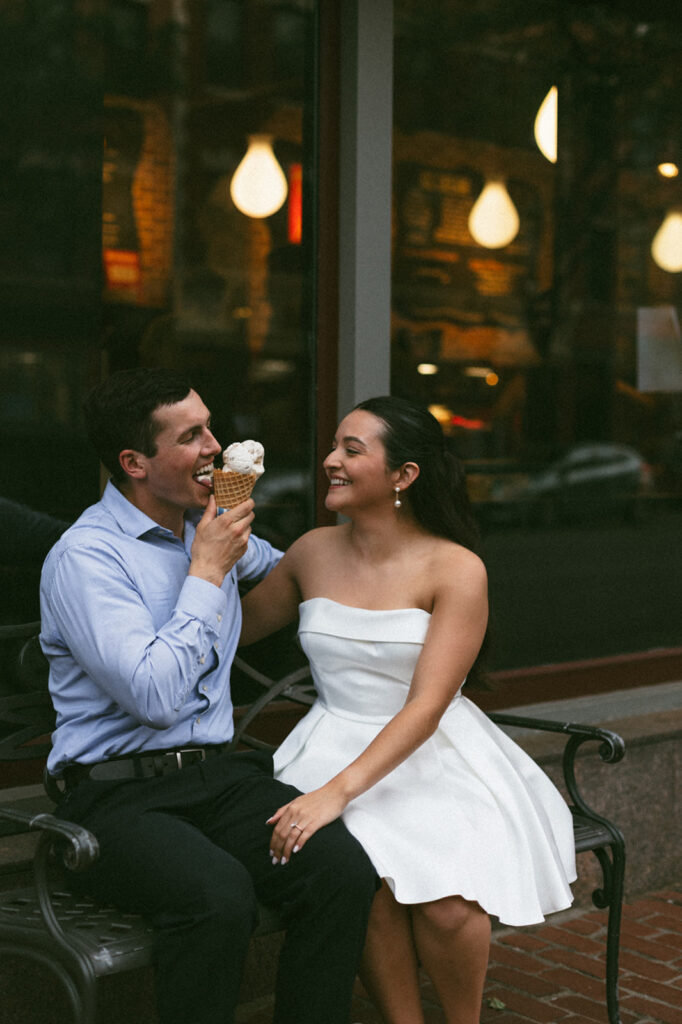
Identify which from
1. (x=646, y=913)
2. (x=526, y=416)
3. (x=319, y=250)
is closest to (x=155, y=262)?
(x=319, y=250)

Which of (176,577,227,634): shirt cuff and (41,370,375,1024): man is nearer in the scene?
(41,370,375,1024): man

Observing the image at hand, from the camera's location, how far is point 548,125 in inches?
214

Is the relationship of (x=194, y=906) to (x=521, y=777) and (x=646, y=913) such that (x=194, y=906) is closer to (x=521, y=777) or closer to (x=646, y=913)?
(x=521, y=777)

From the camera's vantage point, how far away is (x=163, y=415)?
10.2ft

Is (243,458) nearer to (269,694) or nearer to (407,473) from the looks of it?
(407,473)

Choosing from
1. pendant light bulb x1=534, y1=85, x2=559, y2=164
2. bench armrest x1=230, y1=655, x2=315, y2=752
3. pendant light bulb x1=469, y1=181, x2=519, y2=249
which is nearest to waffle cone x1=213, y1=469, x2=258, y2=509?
bench armrest x1=230, y1=655, x2=315, y2=752

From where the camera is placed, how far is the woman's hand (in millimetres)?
2816

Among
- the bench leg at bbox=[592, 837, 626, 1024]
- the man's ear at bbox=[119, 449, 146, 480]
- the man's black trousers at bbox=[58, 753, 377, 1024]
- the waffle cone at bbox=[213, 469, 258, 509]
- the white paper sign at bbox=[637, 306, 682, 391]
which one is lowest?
the bench leg at bbox=[592, 837, 626, 1024]

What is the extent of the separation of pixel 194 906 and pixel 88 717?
0.57 m

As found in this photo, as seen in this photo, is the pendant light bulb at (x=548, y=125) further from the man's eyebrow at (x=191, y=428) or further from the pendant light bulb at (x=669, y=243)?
the man's eyebrow at (x=191, y=428)

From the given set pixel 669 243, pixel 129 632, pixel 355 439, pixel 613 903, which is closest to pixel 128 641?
pixel 129 632

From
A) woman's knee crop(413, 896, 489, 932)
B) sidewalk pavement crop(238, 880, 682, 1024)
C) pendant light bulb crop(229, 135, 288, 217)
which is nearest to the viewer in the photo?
woman's knee crop(413, 896, 489, 932)

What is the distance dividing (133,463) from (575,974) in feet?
7.47

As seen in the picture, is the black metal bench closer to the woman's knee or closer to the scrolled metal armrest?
the scrolled metal armrest
